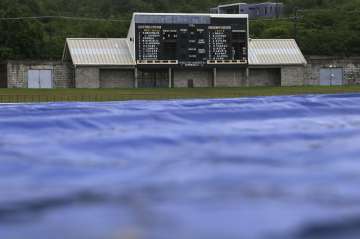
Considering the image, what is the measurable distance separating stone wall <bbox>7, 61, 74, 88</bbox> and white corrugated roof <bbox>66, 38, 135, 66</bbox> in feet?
4.94

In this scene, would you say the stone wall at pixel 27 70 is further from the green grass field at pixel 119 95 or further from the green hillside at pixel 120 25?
the green grass field at pixel 119 95

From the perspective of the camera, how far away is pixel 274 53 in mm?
50625

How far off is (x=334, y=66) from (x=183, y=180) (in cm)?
4991

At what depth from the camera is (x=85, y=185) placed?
143 inches

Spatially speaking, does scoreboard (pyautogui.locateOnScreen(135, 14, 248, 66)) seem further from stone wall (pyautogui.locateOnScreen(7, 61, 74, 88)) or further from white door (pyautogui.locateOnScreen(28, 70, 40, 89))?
white door (pyautogui.locateOnScreen(28, 70, 40, 89))

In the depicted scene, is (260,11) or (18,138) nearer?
(18,138)

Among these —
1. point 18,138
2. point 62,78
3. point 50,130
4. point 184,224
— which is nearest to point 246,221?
point 184,224

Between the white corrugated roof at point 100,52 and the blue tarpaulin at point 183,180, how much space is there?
4044cm

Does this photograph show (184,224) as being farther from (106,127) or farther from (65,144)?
(106,127)

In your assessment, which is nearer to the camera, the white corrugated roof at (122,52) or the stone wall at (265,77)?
the white corrugated roof at (122,52)

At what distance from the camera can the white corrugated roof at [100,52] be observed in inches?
1855

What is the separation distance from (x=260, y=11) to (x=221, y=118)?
96.1 m

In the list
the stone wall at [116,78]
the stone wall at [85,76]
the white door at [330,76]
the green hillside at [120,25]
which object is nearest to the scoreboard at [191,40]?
the stone wall at [116,78]

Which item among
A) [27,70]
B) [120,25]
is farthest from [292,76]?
[120,25]
